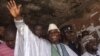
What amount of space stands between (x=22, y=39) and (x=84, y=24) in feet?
4.82

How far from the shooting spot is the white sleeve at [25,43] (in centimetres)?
587

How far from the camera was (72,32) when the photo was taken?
641 cm

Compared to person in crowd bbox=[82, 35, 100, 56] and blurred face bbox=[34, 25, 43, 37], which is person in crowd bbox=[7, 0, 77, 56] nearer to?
blurred face bbox=[34, 25, 43, 37]

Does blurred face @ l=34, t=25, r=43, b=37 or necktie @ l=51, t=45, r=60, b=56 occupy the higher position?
blurred face @ l=34, t=25, r=43, b=37

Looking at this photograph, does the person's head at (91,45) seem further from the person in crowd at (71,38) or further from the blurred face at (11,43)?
the blurred face at (11,43)

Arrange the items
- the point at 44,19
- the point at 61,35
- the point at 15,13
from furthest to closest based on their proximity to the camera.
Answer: the point at 44,19 → the point at 61,35 → the point at 15,13

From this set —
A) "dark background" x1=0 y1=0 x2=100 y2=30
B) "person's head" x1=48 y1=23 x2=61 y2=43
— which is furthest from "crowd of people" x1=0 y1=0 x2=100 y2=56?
"dark background" x1=0 y1=0 x2=100 y2=30

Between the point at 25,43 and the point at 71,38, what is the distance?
92 cm

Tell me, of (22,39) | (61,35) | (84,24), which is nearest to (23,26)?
(22,39)

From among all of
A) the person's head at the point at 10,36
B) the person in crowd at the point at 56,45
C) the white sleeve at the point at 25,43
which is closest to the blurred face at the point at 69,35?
the person in crowd at the point at 56,45

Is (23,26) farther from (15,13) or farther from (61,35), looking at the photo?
(61,35)

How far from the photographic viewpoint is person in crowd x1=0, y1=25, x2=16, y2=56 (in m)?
5.93

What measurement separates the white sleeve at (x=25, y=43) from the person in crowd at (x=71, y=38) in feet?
1.98

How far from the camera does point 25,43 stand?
590 centimetres
